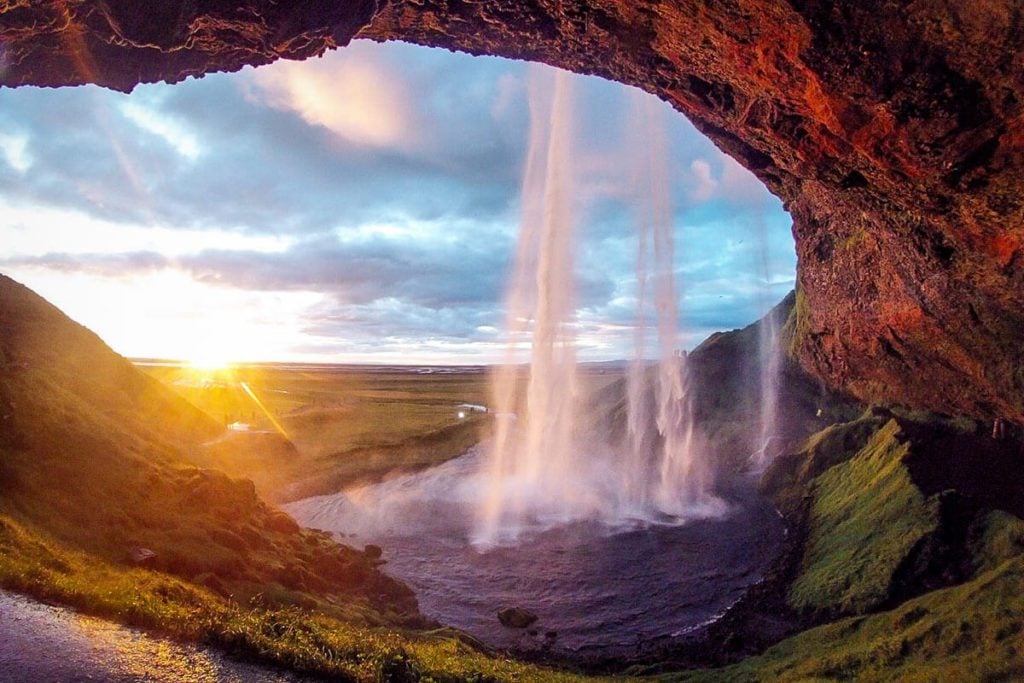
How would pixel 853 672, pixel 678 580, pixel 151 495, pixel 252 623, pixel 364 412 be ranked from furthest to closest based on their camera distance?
1. pixel 364 412
2. pixel 678 580
3. pixel 151 495
4. pixel 853 672
5. pixel 252 623

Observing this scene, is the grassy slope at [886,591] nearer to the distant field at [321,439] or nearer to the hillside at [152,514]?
the hillside at [152,514]

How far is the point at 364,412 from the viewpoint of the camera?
100375 millimetres

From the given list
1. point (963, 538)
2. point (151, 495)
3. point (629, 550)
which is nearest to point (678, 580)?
point (629, 550)

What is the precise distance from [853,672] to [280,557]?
67.3ft

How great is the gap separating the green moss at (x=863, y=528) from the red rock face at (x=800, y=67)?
622 centimetres

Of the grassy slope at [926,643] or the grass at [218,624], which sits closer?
the grass at [218,624]

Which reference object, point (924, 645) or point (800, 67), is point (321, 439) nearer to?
point (924, 645)

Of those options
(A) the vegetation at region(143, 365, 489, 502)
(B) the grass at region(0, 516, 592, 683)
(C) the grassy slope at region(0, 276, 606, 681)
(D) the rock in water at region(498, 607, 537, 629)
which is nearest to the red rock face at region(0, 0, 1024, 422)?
(B) the grass at region(0, 516, 592, 683)

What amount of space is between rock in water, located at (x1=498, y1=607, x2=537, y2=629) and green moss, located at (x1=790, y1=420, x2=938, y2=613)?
1083cm

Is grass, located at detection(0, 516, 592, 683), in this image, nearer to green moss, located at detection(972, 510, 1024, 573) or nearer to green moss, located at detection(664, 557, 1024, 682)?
green moss, located at detection(664, 557, 1024, 682)

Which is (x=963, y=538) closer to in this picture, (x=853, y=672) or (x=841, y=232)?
(x=853, y=672)

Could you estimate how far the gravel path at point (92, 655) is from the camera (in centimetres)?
909

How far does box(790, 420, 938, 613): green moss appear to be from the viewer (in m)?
21.8

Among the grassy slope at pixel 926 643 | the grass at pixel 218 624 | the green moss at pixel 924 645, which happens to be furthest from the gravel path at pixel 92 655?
the grassy slope at pixel 926 643
